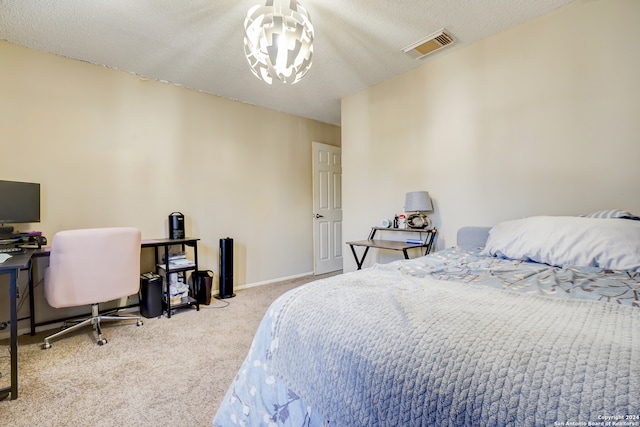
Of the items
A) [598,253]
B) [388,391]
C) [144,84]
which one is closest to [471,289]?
[388,391]

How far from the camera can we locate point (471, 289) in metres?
1.09

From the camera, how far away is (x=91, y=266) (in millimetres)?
2186

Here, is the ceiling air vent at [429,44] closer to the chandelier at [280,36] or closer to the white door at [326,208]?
the chandelier at [280,36]

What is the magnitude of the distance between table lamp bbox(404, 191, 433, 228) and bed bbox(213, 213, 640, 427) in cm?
138

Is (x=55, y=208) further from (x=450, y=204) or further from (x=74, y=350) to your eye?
(x=450, y=204)

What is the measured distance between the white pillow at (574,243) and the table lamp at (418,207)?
91 centimetres

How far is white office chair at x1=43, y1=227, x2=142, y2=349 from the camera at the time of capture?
2.09 metres

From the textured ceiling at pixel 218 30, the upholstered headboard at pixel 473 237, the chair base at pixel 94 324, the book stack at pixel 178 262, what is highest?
Answer: the textured ceiling at pixel 218 30

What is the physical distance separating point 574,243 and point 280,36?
195 cm

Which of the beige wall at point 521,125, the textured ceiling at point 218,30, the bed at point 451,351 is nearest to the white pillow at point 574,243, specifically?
the bed at point 451,351

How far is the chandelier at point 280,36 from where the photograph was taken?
1.58 metres

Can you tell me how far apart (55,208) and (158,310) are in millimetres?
1279

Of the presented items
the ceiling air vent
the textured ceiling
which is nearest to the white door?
the textured ceiling

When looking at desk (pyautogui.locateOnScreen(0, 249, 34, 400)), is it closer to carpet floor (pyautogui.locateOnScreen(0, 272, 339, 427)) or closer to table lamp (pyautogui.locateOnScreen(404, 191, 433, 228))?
carpet floor (pyautogui.locateOnScreen(0, 272, 339, 427))
